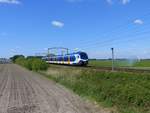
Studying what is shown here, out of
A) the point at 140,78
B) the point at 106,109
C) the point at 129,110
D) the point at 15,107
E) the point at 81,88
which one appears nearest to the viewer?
the point at 129,110

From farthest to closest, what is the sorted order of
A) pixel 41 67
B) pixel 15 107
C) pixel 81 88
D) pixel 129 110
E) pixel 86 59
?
pixel 86 59 → pixel 41 67 → pixel 81 88 → pixel 15 107 → pixel 129 110

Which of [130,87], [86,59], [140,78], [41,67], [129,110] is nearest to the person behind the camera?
[129,110]

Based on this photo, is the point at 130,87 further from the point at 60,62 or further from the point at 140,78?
the point at 60,62

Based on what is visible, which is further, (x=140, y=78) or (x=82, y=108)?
(x=140, y=78)

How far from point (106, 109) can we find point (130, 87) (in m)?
2.76

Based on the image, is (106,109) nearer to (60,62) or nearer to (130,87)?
(130,87)

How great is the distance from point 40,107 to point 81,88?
6.47m

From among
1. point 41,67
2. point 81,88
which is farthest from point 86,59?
point 81,88

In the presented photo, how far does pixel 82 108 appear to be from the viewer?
46.9 ft

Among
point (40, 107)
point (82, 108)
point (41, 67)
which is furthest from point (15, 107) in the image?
point (41, 67)

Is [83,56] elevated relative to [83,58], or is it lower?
elevated

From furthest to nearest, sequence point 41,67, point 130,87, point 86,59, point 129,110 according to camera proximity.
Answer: point 86,59 < point 41,67 < point 130,87 < point 129,110

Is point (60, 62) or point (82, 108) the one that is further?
point (60, 62)

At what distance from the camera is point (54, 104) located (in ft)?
52.0
